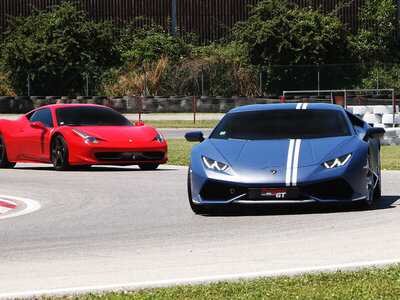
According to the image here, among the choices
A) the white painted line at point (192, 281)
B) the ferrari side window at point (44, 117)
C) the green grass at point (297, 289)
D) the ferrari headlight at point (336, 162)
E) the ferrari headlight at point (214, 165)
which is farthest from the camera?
the ferrari side window at point (44, 117)

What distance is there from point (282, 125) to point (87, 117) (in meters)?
7.23

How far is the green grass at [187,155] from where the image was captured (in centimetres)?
1733

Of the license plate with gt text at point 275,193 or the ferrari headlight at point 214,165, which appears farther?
the ferrari headlight at point 214,165

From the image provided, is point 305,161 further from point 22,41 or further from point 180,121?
point 22,41

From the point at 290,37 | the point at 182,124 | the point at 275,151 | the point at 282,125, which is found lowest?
the point at 182,124

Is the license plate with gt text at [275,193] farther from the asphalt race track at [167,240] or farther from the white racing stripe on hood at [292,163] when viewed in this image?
the asphalt race track at [167,240]

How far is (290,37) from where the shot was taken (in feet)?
154

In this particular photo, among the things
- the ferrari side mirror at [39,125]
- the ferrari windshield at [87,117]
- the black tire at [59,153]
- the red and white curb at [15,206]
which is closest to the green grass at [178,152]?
the ferrari windshield at [87,117]

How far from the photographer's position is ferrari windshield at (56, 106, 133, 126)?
17.3 m

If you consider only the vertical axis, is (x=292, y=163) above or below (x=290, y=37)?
below

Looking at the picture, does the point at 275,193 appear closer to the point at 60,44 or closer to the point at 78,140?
the point at 78,140

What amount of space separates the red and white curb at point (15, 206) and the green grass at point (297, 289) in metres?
4.97

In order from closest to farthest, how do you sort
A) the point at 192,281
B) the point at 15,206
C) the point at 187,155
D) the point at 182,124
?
1. the point at 192,281
2. the point at 15,206
3. the point at 187,155
4. the point at 182,124

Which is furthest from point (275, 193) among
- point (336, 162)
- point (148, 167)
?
point (148, 167)
